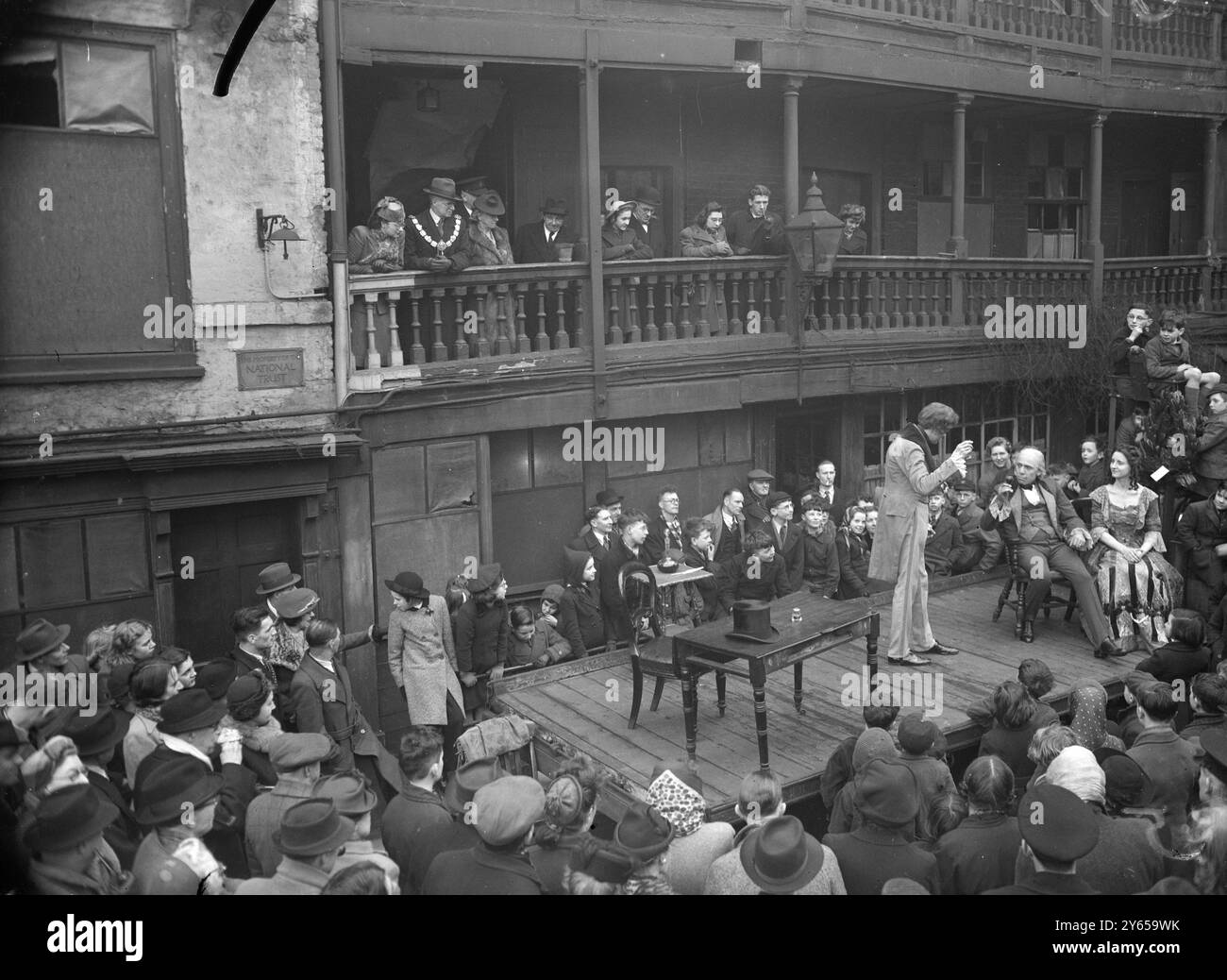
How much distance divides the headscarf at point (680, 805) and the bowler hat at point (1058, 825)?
1511 millimetres

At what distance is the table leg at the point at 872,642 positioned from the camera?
27.2ft

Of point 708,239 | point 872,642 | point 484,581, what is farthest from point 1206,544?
point 484,581

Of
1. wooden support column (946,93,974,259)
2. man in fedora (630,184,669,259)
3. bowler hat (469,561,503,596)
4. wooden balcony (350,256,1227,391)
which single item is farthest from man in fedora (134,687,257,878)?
wooden support column (946,93,974,259)

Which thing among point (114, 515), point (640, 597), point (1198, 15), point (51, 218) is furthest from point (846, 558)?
point (1198, 15)

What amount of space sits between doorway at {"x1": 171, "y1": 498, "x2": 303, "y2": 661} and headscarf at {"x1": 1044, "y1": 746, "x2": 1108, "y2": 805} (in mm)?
6458

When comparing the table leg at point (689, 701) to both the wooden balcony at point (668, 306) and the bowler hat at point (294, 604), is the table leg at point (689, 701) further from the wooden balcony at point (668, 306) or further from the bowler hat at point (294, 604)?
the wooden balcony at point (668, 306)

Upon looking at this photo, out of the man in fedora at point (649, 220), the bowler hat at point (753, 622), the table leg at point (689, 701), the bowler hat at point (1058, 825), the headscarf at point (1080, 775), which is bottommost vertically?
the table leg at point (689, 701)

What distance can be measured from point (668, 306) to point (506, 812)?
7828 millimetres

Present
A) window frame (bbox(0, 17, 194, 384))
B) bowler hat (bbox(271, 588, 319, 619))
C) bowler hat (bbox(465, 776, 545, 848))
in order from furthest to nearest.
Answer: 1. window frame (bbox(0, 17, 194, 384))
2. bowler hat (bbox(271, 588, 319, 619))
3. bowler hat (bbox(465, 776, 545, 848))

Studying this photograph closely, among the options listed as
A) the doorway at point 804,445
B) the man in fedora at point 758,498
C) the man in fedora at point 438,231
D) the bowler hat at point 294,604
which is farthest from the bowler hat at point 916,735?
the doorway at point 804,445

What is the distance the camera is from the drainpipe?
9570mm

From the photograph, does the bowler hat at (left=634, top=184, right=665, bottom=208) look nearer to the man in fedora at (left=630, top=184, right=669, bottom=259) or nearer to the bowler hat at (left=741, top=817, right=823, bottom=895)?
the man in fedora at (left=630, top=184, right=669, bottom=259)

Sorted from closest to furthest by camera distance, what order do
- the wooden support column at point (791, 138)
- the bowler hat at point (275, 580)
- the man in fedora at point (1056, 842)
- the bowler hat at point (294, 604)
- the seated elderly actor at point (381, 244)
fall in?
the man in fedora at point (1056, 842)
the bowler hat at point (294, 604)
the bowler hat at point (275, 580)
the seated elderly actor at point (381, 244)
the wooden support column at point (791, 138)
